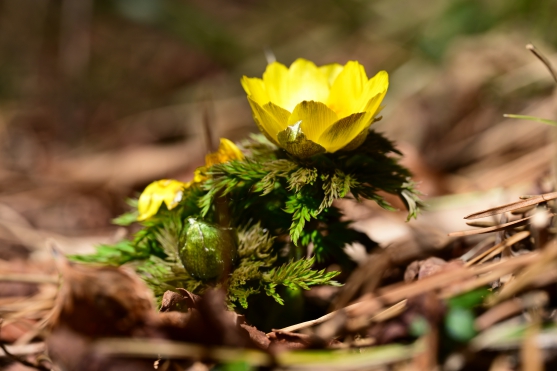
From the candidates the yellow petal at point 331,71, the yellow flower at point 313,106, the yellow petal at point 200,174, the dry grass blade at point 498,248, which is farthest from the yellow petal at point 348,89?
the dry grass blade at point 498,248

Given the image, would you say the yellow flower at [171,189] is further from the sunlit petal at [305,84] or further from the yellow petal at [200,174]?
the sunlit petal at [305,84]

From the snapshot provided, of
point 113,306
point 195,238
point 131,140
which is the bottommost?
point 113,306

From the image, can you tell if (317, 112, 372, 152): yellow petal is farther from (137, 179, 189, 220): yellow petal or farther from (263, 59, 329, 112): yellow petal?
(137, 179, 189, 220): yellow petal

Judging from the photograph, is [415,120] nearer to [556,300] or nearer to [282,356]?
[556,300]

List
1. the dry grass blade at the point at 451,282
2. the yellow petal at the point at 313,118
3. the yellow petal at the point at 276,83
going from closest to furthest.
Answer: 1. the dry grass blade at the point at 451,282
2. the yellow petal at the point at 313,118
3. the yellow petal at the point at 276,83

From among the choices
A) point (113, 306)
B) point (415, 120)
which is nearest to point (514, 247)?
point (113, 306)

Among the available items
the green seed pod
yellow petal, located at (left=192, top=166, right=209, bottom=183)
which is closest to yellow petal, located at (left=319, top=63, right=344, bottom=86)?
yellow petal, located at (left=192, top=166, right=209, bottom=183)

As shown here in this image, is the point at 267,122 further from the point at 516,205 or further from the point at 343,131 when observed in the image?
the point at 516,205
